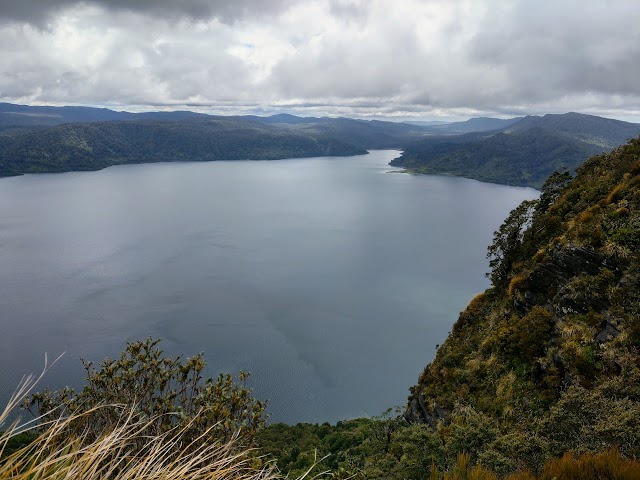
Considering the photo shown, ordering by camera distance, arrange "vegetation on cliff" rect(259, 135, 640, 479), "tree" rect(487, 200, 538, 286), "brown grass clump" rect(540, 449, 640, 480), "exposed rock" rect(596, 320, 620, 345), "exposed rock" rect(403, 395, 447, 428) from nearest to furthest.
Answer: "brown grass clump" rect(540, 449, 640, 480)
"vegetation on cliff" rect(259, 135, 640, 479)
"exposed rock" rect(596, 320, 620, 345)
"exposed rock" rect(403, 395, 447, 428)
"tree" rect(487, 200, 538, 286)

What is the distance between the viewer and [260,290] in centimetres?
7431

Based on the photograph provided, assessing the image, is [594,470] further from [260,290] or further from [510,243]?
[260,290]

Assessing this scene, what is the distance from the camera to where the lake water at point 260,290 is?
5209cm

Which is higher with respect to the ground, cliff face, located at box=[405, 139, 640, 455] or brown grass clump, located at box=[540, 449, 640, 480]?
brown grass clump, located at box=[540, 449, 640, 480]

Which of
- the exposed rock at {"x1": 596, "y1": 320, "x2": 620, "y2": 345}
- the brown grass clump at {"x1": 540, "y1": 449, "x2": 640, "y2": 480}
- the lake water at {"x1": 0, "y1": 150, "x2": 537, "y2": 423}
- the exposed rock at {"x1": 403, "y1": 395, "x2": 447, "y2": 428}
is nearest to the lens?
the brown grass clump at {"x1": 540, "y1": 449, "x2": 640, "y2": 480}

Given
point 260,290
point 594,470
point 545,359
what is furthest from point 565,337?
point 260,290

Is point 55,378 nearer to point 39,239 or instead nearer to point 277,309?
point 277,309

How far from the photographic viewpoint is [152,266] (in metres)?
86.2

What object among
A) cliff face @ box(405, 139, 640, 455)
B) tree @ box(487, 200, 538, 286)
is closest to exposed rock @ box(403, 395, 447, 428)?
cliff face @ box(405, 139, 640, 455)

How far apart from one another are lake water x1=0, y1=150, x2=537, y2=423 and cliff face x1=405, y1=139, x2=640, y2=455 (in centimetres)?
2443

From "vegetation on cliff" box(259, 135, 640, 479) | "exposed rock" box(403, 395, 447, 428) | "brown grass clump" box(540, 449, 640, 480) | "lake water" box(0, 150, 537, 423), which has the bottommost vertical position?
"lake water" box(0, 150, 537, 423)

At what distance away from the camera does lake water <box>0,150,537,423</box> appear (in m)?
52.1

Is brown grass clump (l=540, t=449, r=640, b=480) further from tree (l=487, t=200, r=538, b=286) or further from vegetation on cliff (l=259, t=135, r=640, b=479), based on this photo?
tree (l=487, t=200, r=538, b=286)

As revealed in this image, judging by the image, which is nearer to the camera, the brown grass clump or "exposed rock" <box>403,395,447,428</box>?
the brown grass clump
